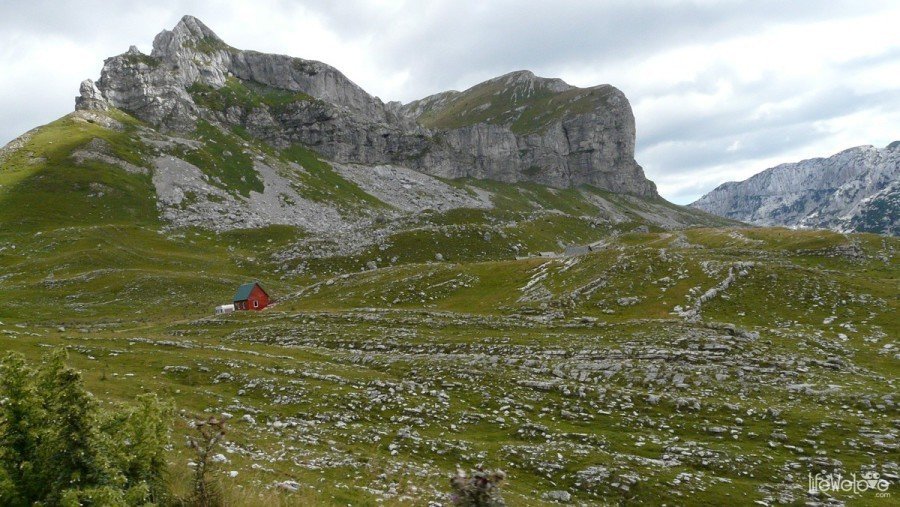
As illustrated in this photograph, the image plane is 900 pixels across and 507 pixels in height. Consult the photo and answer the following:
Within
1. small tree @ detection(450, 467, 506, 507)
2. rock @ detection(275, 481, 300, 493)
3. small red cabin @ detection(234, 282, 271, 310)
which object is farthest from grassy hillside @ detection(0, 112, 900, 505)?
small red cabin @ detection(234, 282, 271, 310)

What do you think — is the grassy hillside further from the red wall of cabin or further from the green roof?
the green roof

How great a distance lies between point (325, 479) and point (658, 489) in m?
13.2

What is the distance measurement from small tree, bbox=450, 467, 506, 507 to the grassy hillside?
464 centimetres

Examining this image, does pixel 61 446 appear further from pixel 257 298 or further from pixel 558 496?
pixel 257 298

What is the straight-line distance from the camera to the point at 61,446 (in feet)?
25.2

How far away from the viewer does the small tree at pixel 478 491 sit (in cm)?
828

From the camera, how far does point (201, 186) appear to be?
575 ft

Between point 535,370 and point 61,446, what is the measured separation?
1180 inches

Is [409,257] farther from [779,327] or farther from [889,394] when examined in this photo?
[889,394]

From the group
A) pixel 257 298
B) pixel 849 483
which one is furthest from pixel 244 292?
pixel 849 483

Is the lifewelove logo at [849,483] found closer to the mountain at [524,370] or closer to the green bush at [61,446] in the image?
the mountain at [524,370]

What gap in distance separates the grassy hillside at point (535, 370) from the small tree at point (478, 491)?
15.2 ft

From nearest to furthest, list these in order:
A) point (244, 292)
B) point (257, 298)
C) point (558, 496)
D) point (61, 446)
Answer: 1. point (61, 446)
2. point (558, 496)
3. point (244, 292)
4. point (257, 298)

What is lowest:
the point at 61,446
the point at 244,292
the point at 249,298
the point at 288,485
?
the point at 288,485
